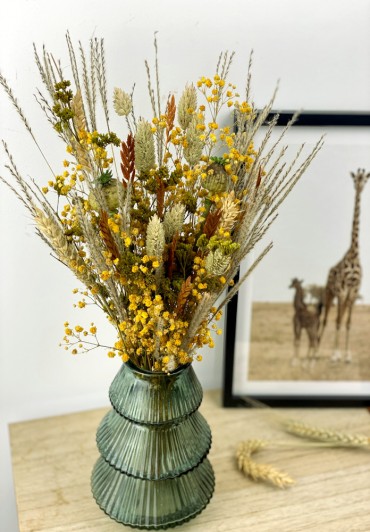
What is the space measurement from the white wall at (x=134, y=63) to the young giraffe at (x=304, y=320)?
0.33 m

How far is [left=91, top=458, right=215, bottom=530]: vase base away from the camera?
0.89m

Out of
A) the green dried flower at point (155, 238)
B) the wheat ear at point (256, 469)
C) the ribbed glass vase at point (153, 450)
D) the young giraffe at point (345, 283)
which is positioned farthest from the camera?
the young giraffe at point (345, 283)

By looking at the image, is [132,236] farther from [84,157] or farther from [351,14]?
[351,14]

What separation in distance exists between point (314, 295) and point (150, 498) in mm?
469

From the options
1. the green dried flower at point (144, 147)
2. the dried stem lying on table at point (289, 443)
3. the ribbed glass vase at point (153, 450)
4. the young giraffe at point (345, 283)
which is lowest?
the dried stem lying on table at point (289, 443)

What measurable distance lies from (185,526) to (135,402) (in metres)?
0.23

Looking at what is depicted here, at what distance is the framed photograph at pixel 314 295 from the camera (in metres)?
1.06

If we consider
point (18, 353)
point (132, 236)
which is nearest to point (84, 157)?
point (132, 236)

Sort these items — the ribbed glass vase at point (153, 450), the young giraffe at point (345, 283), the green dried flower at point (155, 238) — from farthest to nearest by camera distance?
the young giraffe at point (345, 283), the ribbed glass vase at point (153, 450), the green dried flower at point (155, 238)

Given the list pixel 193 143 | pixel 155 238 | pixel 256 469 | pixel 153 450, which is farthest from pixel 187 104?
pixel 256 469

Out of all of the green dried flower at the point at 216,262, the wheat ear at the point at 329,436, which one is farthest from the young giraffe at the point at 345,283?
the green dried flower at the point at 216,262

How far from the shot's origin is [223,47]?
1.00 metres

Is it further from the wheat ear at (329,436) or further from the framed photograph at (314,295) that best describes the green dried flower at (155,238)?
the wheat ear at (329,436)

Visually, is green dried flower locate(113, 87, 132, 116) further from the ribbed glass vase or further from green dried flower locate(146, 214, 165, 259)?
the ribbed glass vase
